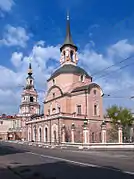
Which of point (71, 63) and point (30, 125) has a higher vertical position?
point (71, 63)

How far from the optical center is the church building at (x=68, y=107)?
4728cm

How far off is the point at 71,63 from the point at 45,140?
1944cm

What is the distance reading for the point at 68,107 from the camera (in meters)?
53.4

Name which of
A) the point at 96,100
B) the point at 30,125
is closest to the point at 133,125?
the point at 96,100

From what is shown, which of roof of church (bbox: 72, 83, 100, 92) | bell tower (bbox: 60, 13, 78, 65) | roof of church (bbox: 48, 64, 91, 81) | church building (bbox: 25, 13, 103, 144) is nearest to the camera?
church building (bbox: 25, 13, 103, 144)

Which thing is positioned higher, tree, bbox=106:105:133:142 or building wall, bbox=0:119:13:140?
tree, bbox=106:105:133:142

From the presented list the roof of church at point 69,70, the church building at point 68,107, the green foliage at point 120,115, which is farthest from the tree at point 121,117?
the roof of church at point 69,70

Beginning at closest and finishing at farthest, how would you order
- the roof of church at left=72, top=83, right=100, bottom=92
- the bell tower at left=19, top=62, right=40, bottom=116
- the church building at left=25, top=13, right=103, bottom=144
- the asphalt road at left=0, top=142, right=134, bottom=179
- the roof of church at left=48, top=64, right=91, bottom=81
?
the asphalt road at left=0, top=142, right=134, bottom=179 → the church building at left=25, top=13, right=103, bottom=144 → the roof of church at left=72, top=83, right=100, bottom=92 → the roof of church at left=48, top=64, right=91, bottom=81 → the bell tower at left=19, top=62, right=40, bottom=116

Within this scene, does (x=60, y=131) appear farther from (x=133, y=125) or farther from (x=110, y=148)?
(x=133, y=125)

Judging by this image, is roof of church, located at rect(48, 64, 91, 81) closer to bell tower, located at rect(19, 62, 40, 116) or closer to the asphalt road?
bell tower, located at rect(19, 62, 40, 116)

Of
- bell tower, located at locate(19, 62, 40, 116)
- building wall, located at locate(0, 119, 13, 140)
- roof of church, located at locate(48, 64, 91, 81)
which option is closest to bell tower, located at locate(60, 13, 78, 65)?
roof of church, located at locate(48, 64, 91, 81)

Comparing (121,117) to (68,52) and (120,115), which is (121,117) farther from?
(68,52)

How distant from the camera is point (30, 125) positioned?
5878 cm

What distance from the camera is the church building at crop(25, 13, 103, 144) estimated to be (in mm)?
47281
